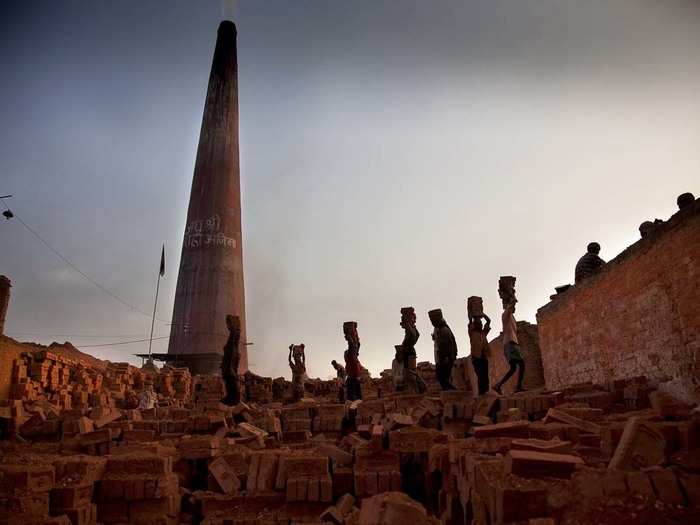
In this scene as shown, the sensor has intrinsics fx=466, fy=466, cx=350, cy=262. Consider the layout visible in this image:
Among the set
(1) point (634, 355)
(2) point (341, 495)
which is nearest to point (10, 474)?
(2) point (341, 495)

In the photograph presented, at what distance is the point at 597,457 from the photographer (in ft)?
13.0

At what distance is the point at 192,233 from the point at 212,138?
7.66 meters

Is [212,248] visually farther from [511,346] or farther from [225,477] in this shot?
[225,477]

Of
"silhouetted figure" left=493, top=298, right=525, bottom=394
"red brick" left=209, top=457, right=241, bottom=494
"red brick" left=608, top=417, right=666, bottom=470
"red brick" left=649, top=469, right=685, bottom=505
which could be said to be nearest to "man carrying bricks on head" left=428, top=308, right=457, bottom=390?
"silhouetted figure" left=493, top=298, right=525, bottom=394

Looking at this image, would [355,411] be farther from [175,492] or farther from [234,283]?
[234,283]

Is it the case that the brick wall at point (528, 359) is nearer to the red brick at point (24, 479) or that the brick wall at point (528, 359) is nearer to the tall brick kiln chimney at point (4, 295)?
the red brick at point (24, 479)

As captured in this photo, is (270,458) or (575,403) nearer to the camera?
(270,458)

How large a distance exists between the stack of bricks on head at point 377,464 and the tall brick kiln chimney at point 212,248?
17.8 metres

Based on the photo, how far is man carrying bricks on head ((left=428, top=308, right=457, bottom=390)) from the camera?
10.1m

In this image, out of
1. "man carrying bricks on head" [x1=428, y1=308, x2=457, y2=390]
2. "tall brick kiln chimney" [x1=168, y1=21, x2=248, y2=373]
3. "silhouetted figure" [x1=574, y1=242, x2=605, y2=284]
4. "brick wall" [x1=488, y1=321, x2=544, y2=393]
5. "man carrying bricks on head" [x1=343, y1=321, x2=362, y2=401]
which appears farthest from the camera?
"tall brick kiln chimney" [x1=168, y1=21, x2=248, y2=373]

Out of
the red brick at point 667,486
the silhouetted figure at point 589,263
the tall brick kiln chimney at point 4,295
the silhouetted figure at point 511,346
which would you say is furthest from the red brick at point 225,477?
the tall brick kiln chimney at point 4,295

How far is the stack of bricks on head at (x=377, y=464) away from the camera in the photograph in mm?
2986

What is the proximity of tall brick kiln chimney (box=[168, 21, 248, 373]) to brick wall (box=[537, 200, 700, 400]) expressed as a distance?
854 inches

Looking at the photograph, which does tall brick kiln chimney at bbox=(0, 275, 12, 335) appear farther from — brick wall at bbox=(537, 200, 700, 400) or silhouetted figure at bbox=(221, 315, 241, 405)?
brick wall at bbox=(537, 200, 700, 400)
